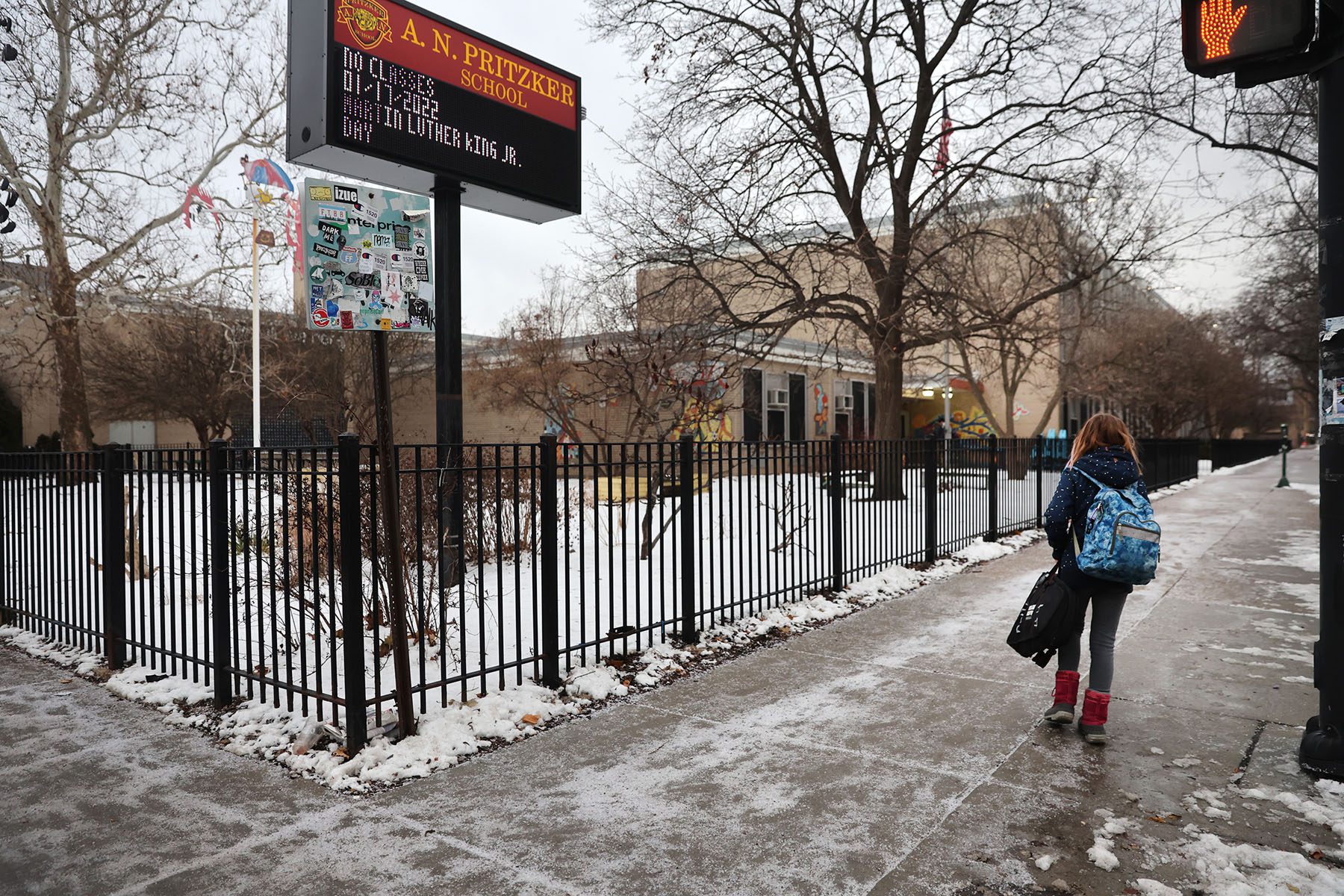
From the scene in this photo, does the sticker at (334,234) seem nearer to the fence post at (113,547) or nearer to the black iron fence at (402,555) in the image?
the black iron fence at (402,555)

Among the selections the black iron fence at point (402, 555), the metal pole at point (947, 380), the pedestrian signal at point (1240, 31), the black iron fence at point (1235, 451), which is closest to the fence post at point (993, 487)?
the black iron fence at point (402, 555)

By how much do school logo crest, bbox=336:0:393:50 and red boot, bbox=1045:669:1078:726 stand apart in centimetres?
631

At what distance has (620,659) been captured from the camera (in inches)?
243

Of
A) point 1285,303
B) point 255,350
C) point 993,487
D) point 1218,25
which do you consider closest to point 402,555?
point 1218,25

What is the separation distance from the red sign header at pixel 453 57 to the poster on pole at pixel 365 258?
249cm

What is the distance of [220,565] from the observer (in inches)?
201

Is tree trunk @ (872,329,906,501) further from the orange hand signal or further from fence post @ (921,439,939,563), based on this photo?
the orange hand signal

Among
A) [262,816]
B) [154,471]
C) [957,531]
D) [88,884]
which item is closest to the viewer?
[88,884]

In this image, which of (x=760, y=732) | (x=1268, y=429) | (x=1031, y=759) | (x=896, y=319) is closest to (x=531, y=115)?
(x=760, y=732)

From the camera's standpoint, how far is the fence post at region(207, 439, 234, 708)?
507 centimetres

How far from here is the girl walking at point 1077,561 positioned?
4.70m

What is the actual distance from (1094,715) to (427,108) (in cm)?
622

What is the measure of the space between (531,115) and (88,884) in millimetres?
6383

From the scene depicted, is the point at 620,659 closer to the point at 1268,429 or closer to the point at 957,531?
the point at 957,531
